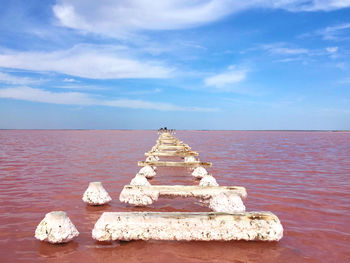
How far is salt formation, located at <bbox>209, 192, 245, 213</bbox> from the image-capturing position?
15.2ft

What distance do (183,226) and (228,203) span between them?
4.06 feet

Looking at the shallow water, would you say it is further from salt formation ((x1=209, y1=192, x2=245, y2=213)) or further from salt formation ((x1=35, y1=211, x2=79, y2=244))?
salt formation ((x1=209, y1=192, x2=245, y2=213))

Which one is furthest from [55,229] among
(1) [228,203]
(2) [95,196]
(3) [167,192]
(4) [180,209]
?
(1) [228,203]

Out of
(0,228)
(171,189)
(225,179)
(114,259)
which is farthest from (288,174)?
(0,228)

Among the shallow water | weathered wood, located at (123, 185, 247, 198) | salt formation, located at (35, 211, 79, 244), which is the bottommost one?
the shallow water

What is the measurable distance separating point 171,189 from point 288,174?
625cm

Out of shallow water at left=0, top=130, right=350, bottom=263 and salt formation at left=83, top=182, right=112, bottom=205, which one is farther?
salt formation at left=83, top=182, right=112, bottom=205

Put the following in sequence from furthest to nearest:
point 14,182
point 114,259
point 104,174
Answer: point 104,174, point 14,182, point 114,259

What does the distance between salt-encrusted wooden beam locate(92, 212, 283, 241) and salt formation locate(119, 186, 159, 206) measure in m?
1.67

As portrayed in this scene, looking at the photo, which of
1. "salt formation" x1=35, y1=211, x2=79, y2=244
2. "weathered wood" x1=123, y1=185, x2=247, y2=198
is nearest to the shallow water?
"salt formation" x1=35, y1=211, x2=79, y2=244

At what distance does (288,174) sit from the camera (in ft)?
33.1

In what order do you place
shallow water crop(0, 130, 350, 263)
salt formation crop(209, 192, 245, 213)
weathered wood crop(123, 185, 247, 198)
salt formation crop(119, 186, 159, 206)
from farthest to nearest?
salt formation crop(119, 186, 159, 206) < weathered wood crop(123, 185, 247, 198) < salt formation crop(209, 192, 245, 213) < shallow water crop(0, 130, 350, 263)

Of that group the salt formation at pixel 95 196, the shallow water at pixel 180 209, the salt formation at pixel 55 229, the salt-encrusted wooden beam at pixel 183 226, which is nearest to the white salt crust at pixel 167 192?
the shallow water at pixel 180 209

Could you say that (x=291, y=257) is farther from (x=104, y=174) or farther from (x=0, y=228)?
(x=104, y=174)
